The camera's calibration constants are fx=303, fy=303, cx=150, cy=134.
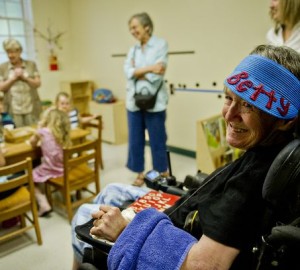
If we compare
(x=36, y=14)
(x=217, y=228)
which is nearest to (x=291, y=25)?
(x=217, y=228)

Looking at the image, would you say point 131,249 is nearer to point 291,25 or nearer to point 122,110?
point 291,25

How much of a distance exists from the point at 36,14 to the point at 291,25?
3921 mm

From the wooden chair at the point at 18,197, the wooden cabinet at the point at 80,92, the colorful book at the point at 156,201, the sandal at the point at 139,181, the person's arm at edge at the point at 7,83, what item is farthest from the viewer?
the wooden cabinet at the point at 80,92

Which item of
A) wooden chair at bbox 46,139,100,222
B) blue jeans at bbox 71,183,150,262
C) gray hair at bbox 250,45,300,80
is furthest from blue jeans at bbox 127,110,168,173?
gray hair at bbox 250,45,300,80

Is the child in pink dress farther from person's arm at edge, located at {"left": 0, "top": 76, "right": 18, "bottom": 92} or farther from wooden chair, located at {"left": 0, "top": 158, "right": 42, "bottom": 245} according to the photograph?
person's arm at edge, located at {"left": 0, "top": 76, "right": 18, "bottom": 92}

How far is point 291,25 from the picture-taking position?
1944mm

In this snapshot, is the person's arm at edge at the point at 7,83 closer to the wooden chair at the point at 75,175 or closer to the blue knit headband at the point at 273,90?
the wooden chair at the point at 75,175

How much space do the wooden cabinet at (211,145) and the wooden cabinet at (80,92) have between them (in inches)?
109

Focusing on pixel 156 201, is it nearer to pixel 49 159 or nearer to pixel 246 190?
pixel 246 190

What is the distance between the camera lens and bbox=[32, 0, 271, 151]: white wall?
320cm

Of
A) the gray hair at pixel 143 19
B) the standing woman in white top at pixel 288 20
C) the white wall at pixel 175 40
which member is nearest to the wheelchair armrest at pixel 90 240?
the standing woman in white top at pixel 288 20

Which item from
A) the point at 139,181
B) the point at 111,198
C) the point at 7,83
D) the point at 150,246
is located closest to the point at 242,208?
the point at 150,246

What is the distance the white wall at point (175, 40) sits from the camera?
10.5 feet

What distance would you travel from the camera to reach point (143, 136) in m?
2.96
